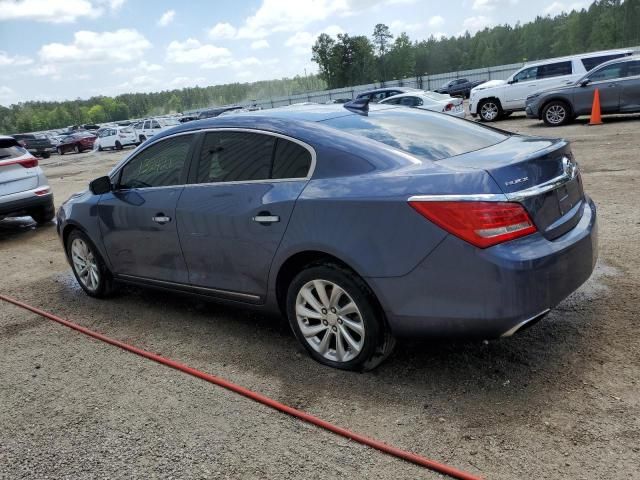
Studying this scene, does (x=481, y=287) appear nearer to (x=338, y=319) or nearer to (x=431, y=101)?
(x=338, y=319)

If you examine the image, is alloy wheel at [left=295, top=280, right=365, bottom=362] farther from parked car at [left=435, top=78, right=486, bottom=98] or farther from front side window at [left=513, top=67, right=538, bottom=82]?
parked car at [left=435, top=78, right=486, bottom=98]

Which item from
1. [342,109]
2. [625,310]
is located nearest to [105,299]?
[342,109]

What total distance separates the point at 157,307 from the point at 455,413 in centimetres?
305

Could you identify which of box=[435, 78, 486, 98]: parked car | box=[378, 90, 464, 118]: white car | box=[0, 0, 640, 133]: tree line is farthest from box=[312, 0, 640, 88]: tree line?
box=[378, 90, 464, 118]: white car

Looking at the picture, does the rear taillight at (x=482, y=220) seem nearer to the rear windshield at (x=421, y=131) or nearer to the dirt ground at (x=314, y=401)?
the rear windshield at (x=421, y=131)

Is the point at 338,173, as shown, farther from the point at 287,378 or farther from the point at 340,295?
the point at 287,378

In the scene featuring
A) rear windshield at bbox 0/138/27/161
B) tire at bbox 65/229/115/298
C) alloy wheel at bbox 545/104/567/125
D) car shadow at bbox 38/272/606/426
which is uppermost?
rear windshield at bbox 0/138/27/161

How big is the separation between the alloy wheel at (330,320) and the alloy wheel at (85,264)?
2627 mm

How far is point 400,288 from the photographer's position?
9.99 ft

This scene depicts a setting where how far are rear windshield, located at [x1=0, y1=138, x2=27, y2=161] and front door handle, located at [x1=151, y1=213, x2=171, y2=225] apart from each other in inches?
233

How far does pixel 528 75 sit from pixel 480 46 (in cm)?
12459

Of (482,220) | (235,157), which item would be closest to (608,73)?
(235,157)

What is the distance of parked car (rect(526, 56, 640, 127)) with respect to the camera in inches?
568

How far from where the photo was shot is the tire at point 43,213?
31.5 feet
